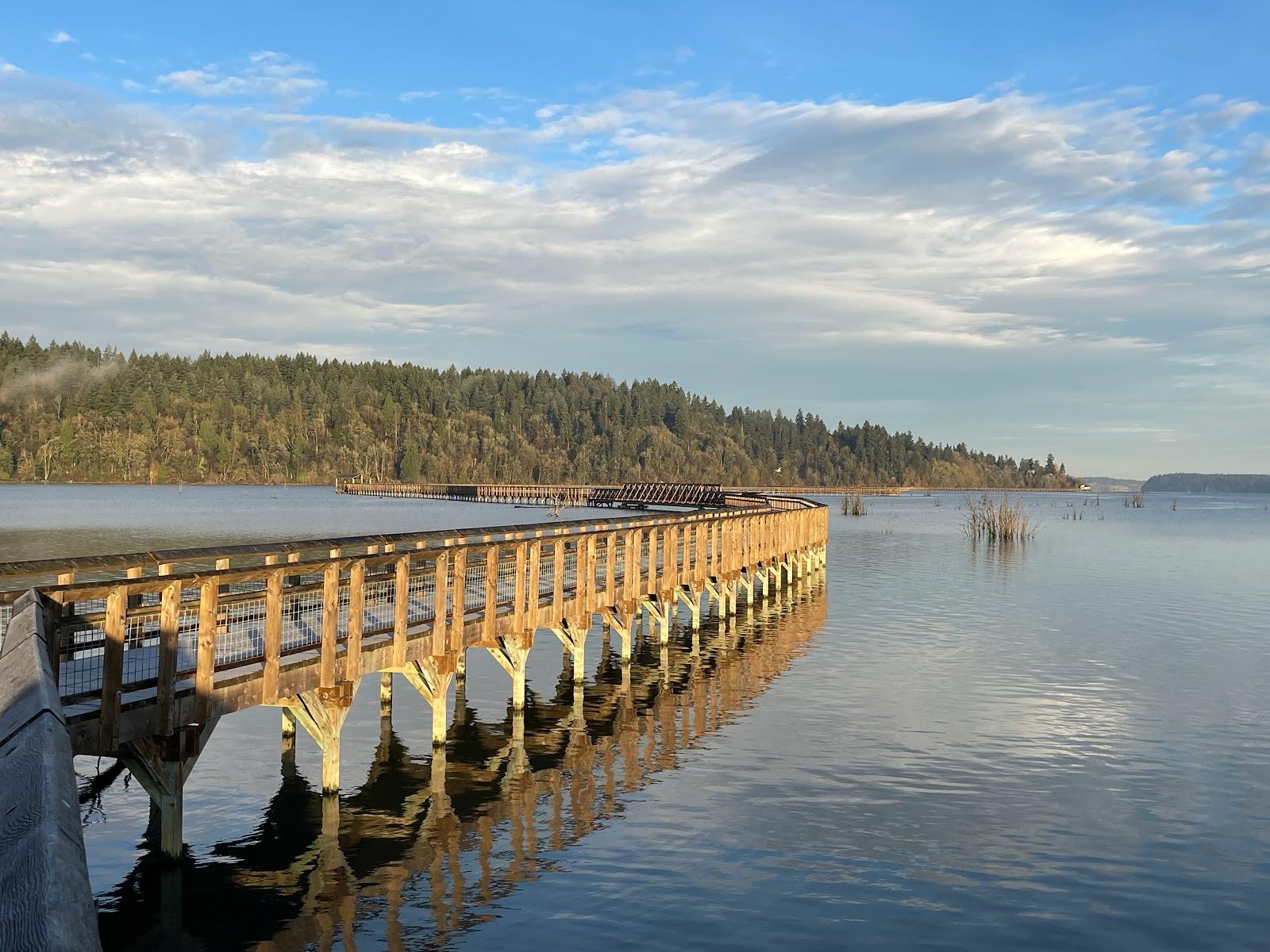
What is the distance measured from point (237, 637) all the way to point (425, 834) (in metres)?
3.89

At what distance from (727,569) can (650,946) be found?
24.1 m

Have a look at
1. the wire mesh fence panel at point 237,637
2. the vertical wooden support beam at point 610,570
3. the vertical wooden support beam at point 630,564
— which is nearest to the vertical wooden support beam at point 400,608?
the wire mesh fence panel at point 237,637

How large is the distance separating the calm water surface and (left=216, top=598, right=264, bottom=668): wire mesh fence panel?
208 centimetres

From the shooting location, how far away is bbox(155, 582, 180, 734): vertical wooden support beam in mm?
11352

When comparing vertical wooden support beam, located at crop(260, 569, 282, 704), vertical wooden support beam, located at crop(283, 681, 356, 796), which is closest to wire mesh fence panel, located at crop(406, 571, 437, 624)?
vertical wooden support beam, located at crop(283, 681, 356, 796)

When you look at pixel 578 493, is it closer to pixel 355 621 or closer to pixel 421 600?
pixel 421 600

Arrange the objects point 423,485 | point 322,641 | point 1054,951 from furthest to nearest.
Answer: point 423,485 → point 322,641 → point 1054,951

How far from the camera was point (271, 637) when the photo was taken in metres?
13.0

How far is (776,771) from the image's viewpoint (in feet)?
55.9

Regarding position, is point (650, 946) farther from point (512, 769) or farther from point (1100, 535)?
point (1100, 535)

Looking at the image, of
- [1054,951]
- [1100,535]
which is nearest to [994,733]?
[1054,951]

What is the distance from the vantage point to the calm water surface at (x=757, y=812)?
36.8 ft

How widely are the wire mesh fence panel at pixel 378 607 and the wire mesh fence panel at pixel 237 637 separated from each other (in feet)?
4.85

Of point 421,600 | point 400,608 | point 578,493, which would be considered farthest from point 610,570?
point 578,493
